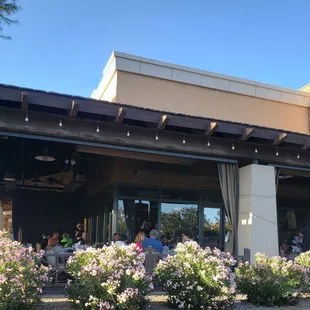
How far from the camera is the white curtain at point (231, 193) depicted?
28.0 feet

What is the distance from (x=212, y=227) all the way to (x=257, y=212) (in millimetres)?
3874

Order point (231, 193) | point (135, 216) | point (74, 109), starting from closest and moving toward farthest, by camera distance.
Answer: point (74, 109), point (231, 193), point (135, 216)

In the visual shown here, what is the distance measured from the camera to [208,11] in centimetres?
1060

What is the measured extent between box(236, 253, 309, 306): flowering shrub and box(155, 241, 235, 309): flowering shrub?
86 centimetres

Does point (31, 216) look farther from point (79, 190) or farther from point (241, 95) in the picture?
point (241, 95)

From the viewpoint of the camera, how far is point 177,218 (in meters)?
11.7

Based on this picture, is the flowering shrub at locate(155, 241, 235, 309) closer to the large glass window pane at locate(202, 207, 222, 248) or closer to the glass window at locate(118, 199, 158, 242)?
the glass window at locate(118, 199, 158, 242)

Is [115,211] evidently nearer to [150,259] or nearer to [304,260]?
[150,259]

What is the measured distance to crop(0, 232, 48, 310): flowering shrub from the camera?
4.82 m

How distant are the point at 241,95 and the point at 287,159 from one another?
4.62m

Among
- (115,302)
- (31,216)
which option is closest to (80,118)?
(115,302)

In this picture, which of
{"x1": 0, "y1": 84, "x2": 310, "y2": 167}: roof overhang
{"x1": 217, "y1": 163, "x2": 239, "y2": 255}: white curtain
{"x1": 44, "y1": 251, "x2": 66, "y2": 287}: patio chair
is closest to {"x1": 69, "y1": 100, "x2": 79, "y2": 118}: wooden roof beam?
{"x1": 0, "y1": 84, "x2": 310, "y2": 167}: roof overhang

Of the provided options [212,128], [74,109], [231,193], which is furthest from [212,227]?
[74,109]

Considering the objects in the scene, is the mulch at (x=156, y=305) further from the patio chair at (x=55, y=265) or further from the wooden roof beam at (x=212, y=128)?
the wooden roof beam at (x=212, y=128)
